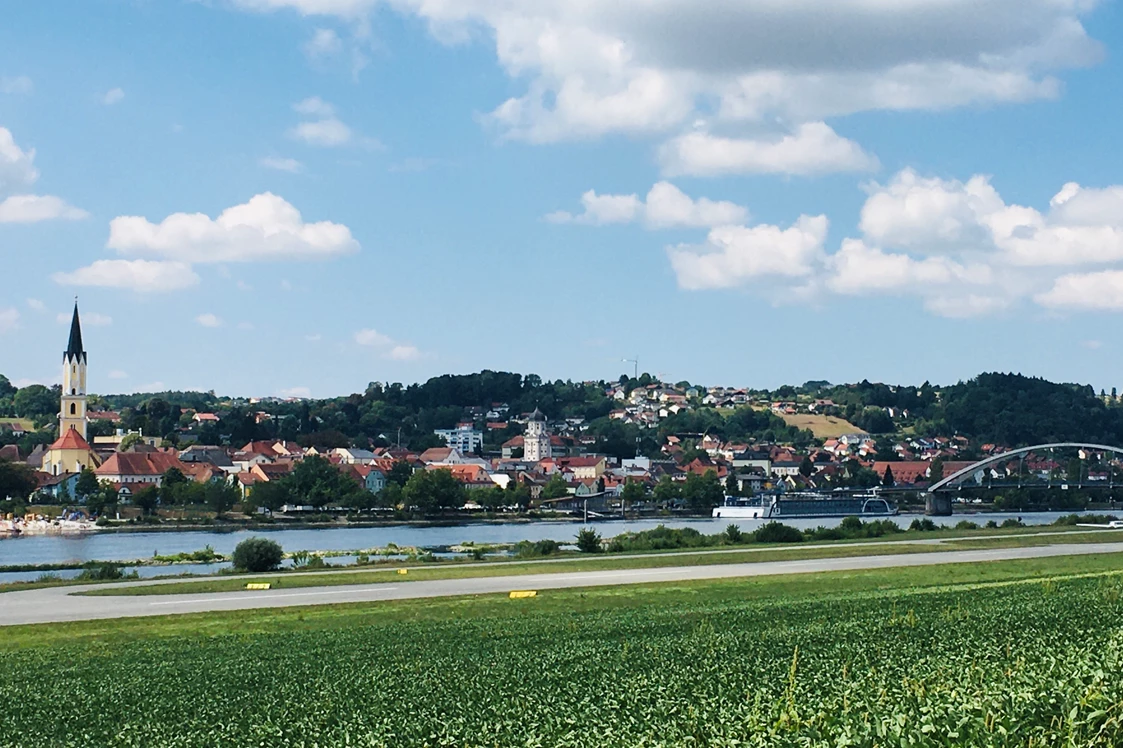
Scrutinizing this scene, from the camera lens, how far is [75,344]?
167125 mm

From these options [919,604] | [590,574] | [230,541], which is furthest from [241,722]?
[230,541]

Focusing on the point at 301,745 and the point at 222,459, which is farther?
the point at 222,459

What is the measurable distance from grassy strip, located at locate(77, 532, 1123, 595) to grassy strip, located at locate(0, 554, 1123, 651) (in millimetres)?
7903

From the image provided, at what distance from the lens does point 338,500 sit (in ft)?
443

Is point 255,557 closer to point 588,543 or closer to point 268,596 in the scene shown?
point 268,596

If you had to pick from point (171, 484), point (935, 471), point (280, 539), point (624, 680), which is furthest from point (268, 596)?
point (935, 471)

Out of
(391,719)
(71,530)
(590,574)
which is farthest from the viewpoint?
(71,530)

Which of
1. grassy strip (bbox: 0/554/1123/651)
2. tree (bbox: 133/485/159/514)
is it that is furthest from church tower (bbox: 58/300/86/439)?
grassy strip (bbox: 0/554/1123/651)

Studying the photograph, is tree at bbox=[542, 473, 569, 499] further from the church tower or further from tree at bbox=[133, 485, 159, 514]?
the church tower

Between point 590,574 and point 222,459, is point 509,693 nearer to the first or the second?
point 590,574

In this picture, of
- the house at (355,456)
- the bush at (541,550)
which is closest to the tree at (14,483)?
the house at (355,456)

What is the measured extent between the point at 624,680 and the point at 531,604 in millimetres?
16639

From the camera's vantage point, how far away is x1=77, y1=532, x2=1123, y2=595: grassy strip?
4053cm

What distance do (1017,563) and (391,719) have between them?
3644 centimetres
